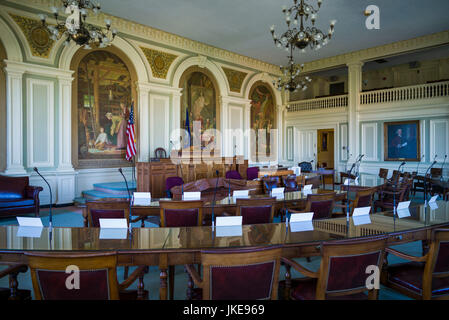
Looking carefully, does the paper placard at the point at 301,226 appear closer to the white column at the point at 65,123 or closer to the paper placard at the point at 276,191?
the paper placard at the point at 276,191

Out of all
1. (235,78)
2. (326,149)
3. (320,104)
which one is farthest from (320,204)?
(326,149)

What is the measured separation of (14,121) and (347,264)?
7.96 m

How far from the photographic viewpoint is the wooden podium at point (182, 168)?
8141 mm

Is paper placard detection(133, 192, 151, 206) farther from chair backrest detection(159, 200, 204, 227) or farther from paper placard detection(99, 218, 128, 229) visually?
paper placard detection(99, 218, 128, 229)

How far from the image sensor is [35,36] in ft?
24.1

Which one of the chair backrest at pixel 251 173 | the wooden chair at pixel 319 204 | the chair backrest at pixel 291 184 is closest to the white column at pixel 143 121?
the chair backrest at pixel 251 173

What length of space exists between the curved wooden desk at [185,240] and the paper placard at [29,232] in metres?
0.03

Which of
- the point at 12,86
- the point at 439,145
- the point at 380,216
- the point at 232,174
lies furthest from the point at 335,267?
the point at 439,145

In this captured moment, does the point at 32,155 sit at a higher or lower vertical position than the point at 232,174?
higher

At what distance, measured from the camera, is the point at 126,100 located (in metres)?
9.27

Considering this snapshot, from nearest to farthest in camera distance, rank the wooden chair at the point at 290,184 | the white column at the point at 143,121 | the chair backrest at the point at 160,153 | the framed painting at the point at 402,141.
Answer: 1. the wooden chair at the point at 290,184
2. the white column at the point at 143,121
3. the chair backrest at the point at 160,153
4. the framed painting at the point at 402,141

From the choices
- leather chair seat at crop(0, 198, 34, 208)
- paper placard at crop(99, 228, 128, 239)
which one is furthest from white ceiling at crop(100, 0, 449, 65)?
paper placard at crop(99, 228, 128, 239)

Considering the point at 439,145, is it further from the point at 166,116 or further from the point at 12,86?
the point at 12,86
